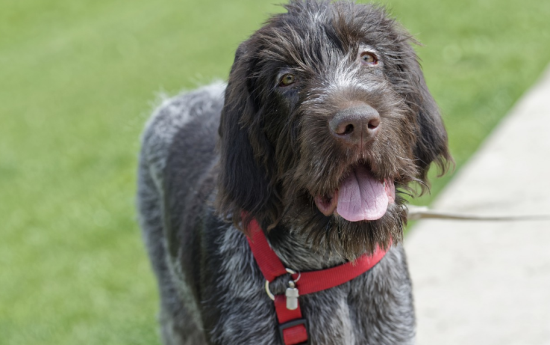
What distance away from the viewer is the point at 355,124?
2479mm

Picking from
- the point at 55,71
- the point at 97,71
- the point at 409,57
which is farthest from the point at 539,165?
the point at 55,71

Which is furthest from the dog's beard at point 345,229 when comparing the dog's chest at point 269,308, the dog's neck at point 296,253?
the dog's chest at point 269,308

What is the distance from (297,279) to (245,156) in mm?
574

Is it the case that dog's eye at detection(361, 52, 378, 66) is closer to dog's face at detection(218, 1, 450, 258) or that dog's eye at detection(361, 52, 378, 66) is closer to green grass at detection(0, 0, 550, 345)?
dog's face at detection(218, 1, 450, 258)

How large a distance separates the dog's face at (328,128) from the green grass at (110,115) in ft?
2.17

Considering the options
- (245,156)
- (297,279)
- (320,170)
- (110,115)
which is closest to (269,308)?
(297,279)

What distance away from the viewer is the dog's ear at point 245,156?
292 cm

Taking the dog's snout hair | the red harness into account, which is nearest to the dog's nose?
the dog's snout hair

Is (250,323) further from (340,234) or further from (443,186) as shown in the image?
(443,186)

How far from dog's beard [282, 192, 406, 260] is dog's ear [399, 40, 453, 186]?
0.30 metres

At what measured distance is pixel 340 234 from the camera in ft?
9.26

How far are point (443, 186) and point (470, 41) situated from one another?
4.36m

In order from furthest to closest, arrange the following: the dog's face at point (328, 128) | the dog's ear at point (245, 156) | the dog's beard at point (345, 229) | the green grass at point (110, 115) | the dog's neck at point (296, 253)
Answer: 1. the green grass at point (110, 115)
2. the dog's neck at point (296, 253)
3. the dog's ear at point (245, 156)
4. the dog's beard at point (345, 229)
5. the dog's face at point (328, 128)

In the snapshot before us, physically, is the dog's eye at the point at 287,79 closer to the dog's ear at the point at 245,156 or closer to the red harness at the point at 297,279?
the dog's ear at the point at 245,156
